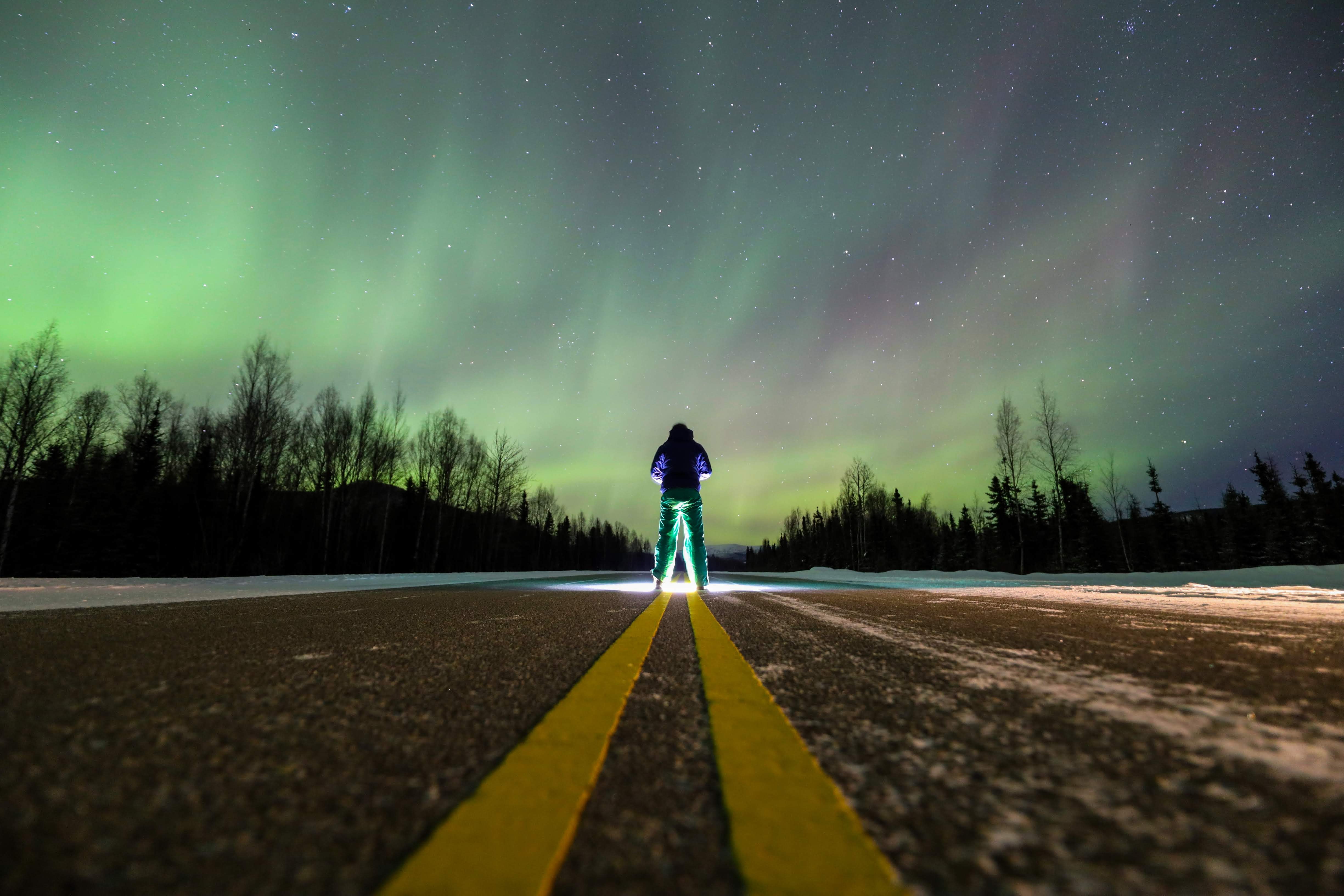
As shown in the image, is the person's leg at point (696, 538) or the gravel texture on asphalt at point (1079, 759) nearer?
the gravel texture on asphalt at point (1079, 759)

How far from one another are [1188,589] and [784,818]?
10.2 meters

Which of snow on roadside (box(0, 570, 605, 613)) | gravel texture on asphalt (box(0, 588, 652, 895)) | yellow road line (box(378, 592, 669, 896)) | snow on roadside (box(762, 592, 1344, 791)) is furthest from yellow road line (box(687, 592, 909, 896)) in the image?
snow on roadside (box(0, 570, 605, 613))

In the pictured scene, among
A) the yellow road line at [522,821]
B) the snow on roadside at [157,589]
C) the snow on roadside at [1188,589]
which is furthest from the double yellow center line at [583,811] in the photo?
the snow on roadside at [157,589]

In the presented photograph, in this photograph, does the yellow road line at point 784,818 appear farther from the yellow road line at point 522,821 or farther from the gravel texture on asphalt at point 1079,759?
the yellow road line at point 522,821

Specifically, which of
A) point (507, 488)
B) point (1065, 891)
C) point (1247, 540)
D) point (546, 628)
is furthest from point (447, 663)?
point (1247, 540)

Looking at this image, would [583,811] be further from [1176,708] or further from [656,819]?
[1176,708]

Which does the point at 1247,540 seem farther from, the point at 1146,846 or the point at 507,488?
the point at 1146,846

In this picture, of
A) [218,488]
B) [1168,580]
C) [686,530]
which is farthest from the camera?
[218,488]

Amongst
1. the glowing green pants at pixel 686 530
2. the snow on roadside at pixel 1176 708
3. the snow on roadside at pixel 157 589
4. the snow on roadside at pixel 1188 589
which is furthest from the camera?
the glowing green pants at pixel 686 530

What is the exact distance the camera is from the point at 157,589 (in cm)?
675

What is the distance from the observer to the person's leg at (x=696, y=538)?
23.4 feet

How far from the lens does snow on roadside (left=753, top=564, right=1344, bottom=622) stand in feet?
14.8

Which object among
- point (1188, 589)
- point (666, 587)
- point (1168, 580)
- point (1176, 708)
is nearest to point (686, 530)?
point (666, 587)

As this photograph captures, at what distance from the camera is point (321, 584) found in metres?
9.69
